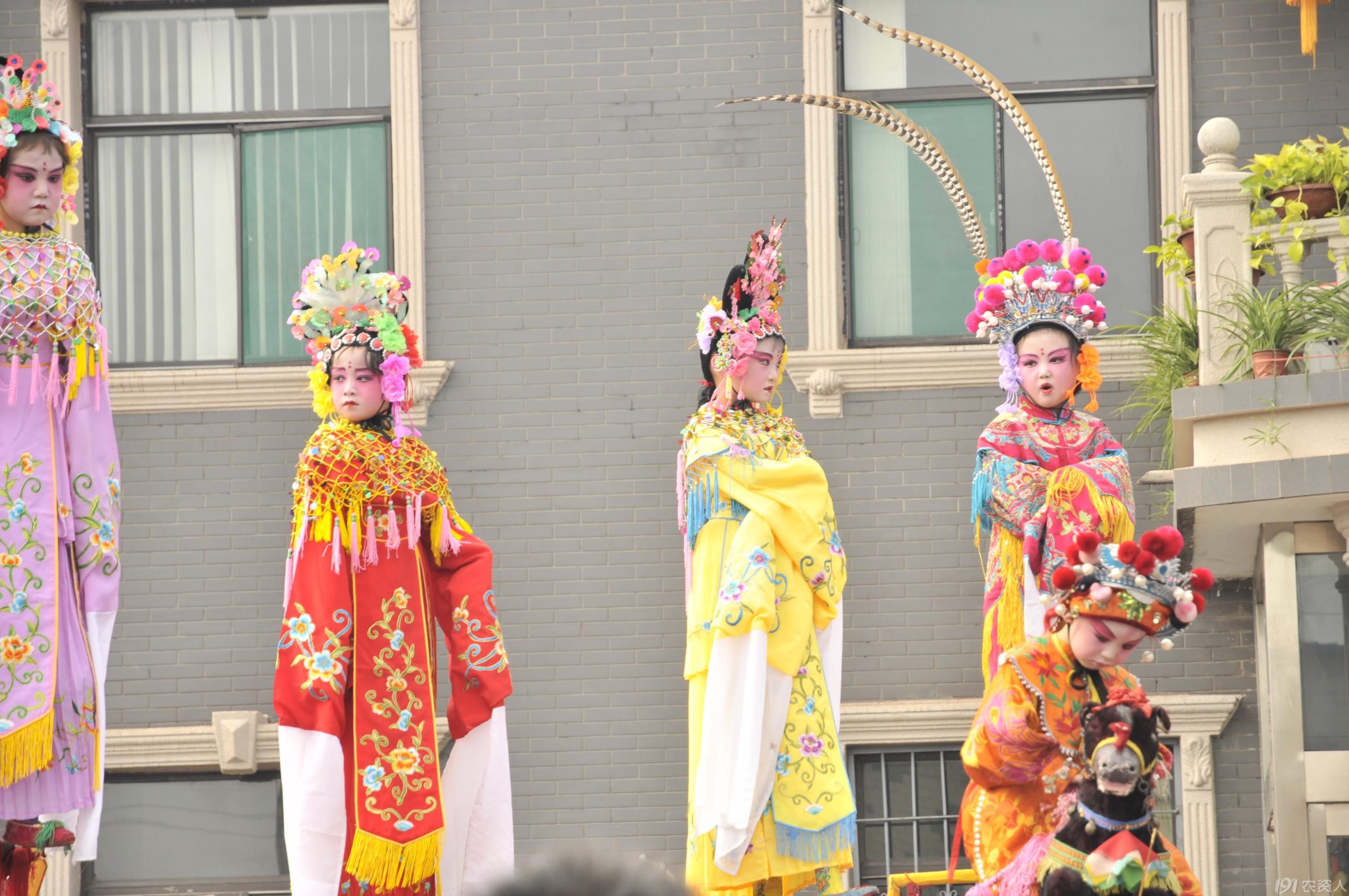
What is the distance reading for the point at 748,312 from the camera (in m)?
7.33

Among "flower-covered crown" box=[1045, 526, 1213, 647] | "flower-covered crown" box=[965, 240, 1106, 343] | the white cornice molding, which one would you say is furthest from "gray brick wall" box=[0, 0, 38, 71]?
"flower-covered crown" box=[1045, 526, 1213, 647]

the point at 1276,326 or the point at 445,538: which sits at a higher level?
the point at 1276,326

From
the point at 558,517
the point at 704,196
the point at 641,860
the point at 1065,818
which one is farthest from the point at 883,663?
the point at 641,860

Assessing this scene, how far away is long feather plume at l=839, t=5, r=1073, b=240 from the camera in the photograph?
904cm

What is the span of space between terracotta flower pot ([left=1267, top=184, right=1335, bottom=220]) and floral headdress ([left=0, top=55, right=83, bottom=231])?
4470 millimetres

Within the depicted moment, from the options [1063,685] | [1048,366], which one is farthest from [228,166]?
[1063,685]

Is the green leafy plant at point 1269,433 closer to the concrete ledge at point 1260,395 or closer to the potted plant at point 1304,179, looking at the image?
the concrete ledge at point 1260,395

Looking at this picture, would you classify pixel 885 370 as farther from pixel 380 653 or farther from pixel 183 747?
pixel 183 747

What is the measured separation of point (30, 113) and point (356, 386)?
136cm

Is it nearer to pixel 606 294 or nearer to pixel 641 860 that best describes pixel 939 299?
pixel 606 294

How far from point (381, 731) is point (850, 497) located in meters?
3.33

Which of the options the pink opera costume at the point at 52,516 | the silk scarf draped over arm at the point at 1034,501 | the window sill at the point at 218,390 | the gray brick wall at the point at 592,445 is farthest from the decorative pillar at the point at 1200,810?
the pink opera costume at the point at 52,516

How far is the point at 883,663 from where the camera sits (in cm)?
927

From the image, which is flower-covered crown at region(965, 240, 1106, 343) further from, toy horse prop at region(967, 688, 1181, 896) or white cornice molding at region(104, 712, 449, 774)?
white cornice molding at region(104, 712, 449, 774)
